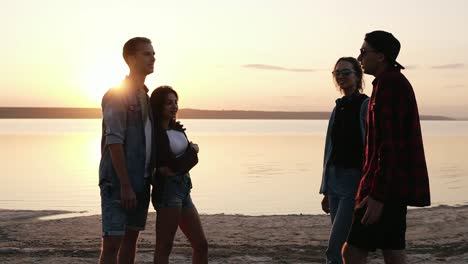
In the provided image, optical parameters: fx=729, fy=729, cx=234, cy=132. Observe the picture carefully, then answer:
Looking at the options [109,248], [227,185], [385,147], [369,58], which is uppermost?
[369,58]

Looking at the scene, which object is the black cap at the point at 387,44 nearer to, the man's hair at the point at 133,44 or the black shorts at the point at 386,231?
the black shorts at the point at 386,231

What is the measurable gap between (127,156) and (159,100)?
0.70 metres

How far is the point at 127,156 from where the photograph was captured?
4.93 meters

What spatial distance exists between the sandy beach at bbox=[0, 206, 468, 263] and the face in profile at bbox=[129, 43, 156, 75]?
3.62 meters

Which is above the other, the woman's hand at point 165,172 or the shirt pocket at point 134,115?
the shirt pocket at point 134,115

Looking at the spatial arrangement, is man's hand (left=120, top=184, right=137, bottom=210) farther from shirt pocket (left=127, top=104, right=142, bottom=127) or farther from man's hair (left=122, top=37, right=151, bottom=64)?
man's hair (left=122, top=37, right=151, bottom=64)

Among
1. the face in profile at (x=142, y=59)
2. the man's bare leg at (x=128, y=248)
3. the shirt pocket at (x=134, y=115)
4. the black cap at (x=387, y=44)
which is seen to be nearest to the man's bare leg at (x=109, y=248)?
the man's bare leg at (x=128, y=248)

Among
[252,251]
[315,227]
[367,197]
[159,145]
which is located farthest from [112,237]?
[315,227]

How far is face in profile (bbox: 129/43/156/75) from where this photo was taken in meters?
5.05

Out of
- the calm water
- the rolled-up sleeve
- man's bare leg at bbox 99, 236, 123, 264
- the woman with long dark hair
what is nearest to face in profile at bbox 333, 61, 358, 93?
the woman with long dark hair

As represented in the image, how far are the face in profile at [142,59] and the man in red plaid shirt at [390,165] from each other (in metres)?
1.60

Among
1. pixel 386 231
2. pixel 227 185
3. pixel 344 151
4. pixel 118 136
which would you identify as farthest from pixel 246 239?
pixel 227 185

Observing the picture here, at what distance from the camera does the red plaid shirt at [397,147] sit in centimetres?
418

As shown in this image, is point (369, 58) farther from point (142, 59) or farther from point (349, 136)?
point (142, 59)
